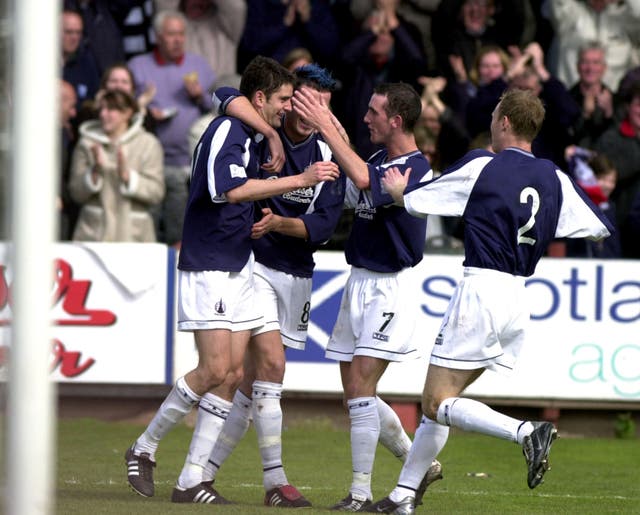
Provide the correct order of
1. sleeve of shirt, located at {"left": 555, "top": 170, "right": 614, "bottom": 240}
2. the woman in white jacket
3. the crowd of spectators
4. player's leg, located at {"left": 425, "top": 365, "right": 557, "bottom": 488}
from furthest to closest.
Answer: the crowd of spectators, the woman in white jacket, sleeve of shirt, located at {"left": 555, "top": 170, "right": 614, "bottom": 240}, player's leg, located at {"left": 425, "top": 365, "right": 557, "bottom": 488}

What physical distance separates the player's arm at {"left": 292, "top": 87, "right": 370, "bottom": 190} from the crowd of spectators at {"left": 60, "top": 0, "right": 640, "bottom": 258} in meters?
4.27

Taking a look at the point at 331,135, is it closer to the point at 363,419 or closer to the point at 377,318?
the point at 377,318

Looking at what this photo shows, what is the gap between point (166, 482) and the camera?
8789 millimetres

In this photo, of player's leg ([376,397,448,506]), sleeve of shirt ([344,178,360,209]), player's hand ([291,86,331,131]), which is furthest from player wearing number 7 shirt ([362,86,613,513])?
player's leg ([376,397,448,506])

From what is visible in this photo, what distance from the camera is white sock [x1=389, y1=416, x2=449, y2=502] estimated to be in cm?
719

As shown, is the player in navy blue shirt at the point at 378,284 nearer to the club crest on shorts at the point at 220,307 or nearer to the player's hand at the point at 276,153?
the player's hand at the point at 276,153

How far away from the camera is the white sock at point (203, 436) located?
25.5 ft

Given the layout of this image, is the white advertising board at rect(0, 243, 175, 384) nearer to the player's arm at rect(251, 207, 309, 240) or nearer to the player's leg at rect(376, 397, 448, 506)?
the player's leg at rect(376, 397, 448, 506)

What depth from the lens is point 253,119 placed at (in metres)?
7.73

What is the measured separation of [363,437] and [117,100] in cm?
523

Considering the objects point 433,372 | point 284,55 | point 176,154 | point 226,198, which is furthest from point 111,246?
point 433,372

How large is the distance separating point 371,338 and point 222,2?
628 cm

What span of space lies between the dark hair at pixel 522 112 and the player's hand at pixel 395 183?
0.63 metres

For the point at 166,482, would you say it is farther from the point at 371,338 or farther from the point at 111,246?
the point at 111,246
